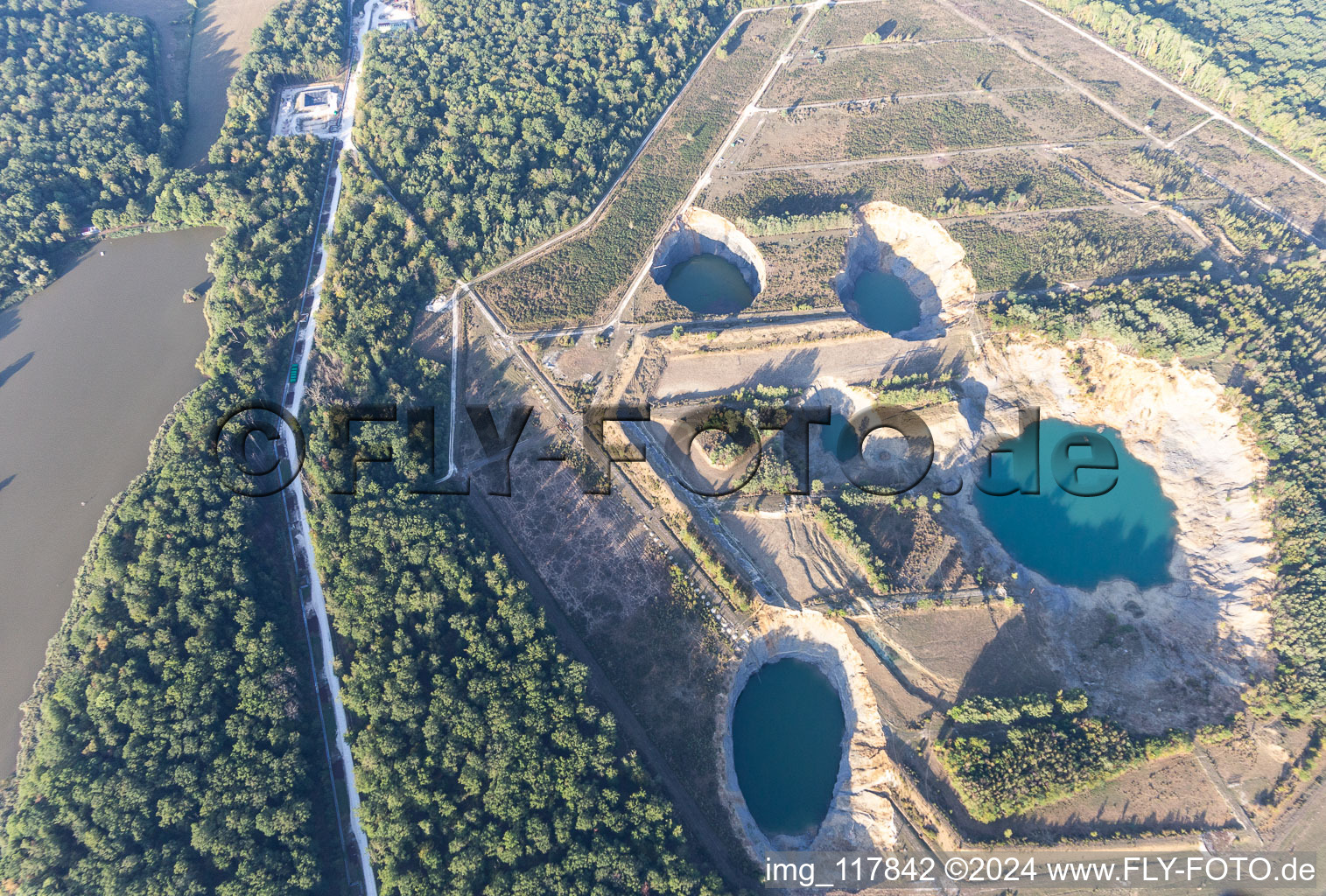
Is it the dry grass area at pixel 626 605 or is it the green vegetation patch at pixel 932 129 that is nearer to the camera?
the dry grass area at pixel 626 605

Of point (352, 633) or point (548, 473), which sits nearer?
point (352, 633)

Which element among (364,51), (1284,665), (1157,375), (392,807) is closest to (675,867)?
(392,807)

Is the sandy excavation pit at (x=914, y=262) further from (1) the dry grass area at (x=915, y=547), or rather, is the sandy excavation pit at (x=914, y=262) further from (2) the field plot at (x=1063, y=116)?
(2) the field plot at (x=1063, y=116)

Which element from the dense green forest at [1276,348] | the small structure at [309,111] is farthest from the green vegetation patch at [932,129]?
A: the small structure at [309,111]

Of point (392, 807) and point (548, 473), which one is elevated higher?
point (548, 473)

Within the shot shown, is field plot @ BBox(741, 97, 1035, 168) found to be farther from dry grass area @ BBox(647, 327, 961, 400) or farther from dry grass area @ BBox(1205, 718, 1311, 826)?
dry grass area @ BBox(1205, 718, 1311, 826)

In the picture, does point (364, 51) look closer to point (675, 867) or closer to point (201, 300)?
point (201, 300)

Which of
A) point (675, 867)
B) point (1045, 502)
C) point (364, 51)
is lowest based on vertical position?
point (675, 867)
